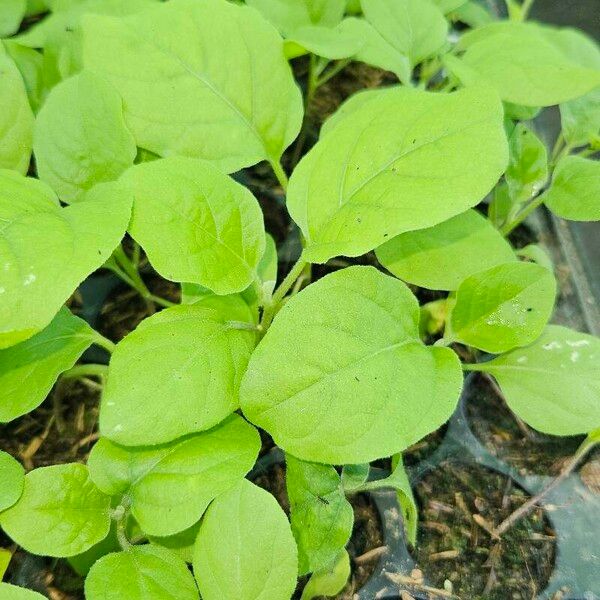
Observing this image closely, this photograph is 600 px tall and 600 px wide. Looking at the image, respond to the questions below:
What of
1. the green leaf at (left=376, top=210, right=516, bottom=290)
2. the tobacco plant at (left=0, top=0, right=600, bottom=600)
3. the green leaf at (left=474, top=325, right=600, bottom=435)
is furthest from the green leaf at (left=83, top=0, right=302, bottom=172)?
the green leaf at (left=474, top=325, right=600, bottom=435)

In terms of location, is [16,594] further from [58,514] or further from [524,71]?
[524,71]

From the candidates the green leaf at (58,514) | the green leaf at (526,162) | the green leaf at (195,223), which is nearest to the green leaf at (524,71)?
the green leaf at (526,162)

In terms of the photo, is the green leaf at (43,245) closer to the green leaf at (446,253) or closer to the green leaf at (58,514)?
the green leaf at (58,514)

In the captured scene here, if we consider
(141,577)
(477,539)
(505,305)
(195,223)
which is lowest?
(477,539)

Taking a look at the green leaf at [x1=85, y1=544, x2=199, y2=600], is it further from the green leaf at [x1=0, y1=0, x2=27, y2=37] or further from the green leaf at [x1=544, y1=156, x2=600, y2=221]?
the green leaf at [x1=0, y1=0, x2=27, y2=37]

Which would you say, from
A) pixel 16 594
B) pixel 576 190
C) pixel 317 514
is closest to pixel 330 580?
pixel 317 514
